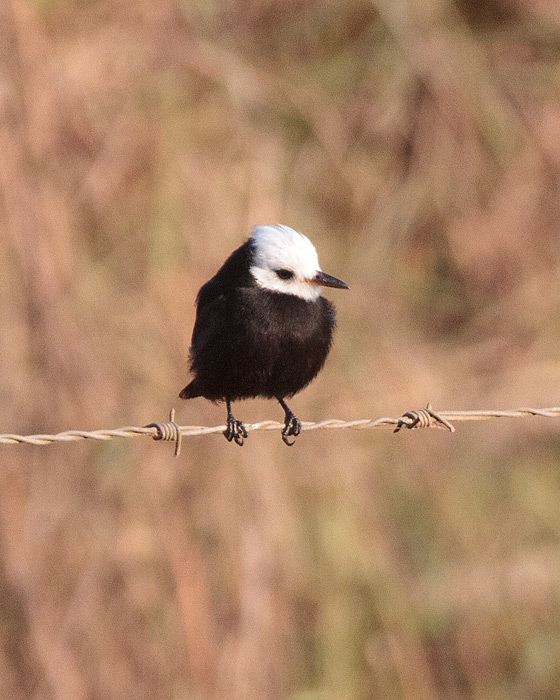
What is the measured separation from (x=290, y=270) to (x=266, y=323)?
0.95ft

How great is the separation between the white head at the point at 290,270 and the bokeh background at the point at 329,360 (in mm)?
1576

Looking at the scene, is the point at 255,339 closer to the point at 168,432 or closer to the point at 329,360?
the point at 168,432

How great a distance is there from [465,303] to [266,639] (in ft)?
13.9

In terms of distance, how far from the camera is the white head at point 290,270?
504cm

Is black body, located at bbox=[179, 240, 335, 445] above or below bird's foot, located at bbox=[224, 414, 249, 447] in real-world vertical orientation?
above

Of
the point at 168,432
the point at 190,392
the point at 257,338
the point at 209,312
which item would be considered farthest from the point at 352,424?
the point at 190,392

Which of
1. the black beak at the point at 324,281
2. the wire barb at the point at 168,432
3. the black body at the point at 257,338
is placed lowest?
the wire barb at the point at 168,432

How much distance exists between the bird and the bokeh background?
4.38 ft

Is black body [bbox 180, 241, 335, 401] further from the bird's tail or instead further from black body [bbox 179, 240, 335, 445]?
the bird's tail

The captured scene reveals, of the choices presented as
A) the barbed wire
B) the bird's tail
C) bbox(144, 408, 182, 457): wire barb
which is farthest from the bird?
bbox(144, 408, 182, 457): wire barb

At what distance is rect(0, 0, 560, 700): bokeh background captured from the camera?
20.3 feet

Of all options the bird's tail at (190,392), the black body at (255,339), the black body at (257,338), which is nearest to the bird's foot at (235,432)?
the black body at (255,339)

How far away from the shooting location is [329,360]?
7250mm

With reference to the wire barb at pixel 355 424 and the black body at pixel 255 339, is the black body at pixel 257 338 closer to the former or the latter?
the black body at pixel 255 339
